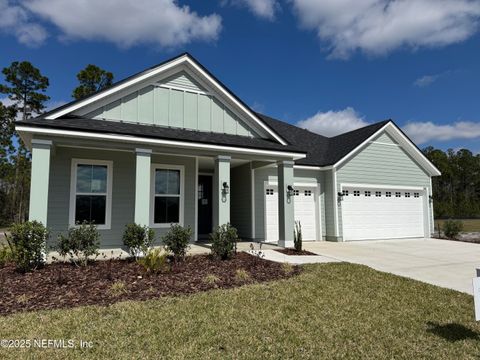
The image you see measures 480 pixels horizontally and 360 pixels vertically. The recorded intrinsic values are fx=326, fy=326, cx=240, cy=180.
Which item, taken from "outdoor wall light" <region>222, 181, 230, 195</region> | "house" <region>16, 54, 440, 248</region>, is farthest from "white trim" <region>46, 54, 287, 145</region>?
"outdoor wall light" <region>222, 181, 230, 195</region>

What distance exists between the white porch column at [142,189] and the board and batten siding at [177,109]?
1.86m

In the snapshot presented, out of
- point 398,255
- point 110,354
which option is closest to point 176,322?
point 110,354

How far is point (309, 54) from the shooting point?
16.2 m

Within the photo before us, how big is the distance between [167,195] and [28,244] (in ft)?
16.2

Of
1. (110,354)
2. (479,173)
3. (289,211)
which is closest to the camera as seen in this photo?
(110,354)

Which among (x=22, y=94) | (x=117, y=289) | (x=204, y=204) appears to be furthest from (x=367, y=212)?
(x=22, y=94)

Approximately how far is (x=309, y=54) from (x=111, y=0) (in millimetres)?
9671

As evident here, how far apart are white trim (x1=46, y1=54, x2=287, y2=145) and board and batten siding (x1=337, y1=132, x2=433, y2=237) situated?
459 centimetres

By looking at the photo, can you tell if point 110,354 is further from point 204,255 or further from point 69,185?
point 69,185

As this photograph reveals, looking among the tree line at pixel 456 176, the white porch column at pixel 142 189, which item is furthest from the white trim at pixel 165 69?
the tree line at pixel 456 176

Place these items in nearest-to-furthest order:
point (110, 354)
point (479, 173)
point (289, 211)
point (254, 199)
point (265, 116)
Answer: point (110, 354) → point (289, 211) → point (254, 199) → point (265, 116) → point (479, 173)

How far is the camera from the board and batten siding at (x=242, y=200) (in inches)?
536

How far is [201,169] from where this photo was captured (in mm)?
13867

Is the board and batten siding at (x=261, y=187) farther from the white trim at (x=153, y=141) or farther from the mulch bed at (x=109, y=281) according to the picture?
the mulch bed at (x=109, y=281)
